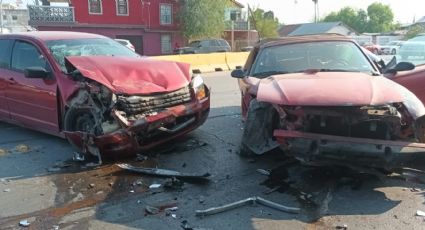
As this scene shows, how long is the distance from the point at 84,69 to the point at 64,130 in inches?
A: 39.5

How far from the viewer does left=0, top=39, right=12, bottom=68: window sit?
25.7ft

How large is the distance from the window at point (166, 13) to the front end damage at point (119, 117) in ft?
134

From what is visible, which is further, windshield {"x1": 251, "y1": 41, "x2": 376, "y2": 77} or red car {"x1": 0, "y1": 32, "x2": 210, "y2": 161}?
windshield {"x1": 251, "y1": 41, "x2": 376, "y2": 77}

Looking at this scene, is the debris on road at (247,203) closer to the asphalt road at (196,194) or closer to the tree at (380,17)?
the asphalt road at (196,194)

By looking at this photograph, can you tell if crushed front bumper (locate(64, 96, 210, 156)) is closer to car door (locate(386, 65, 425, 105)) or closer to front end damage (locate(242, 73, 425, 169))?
front end damage (locate(242, 73, 425, 169))

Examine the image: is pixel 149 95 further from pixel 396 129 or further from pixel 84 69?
pixel 396 129

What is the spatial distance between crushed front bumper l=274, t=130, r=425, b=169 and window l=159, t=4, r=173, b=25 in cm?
4274

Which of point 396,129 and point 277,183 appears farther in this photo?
point 277,183

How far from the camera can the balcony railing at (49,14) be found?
127 ft

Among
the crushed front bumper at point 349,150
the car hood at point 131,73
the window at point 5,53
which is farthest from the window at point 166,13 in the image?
the crushed front bumper at point 349,150

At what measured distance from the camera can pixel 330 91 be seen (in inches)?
185

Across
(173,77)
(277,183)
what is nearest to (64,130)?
A: (173,77)

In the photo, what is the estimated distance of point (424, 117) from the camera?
15.6ft

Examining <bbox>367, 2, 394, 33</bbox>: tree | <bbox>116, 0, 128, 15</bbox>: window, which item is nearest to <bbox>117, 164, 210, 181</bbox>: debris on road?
<bbox>116, 0, 128, 15</bbox>: window
